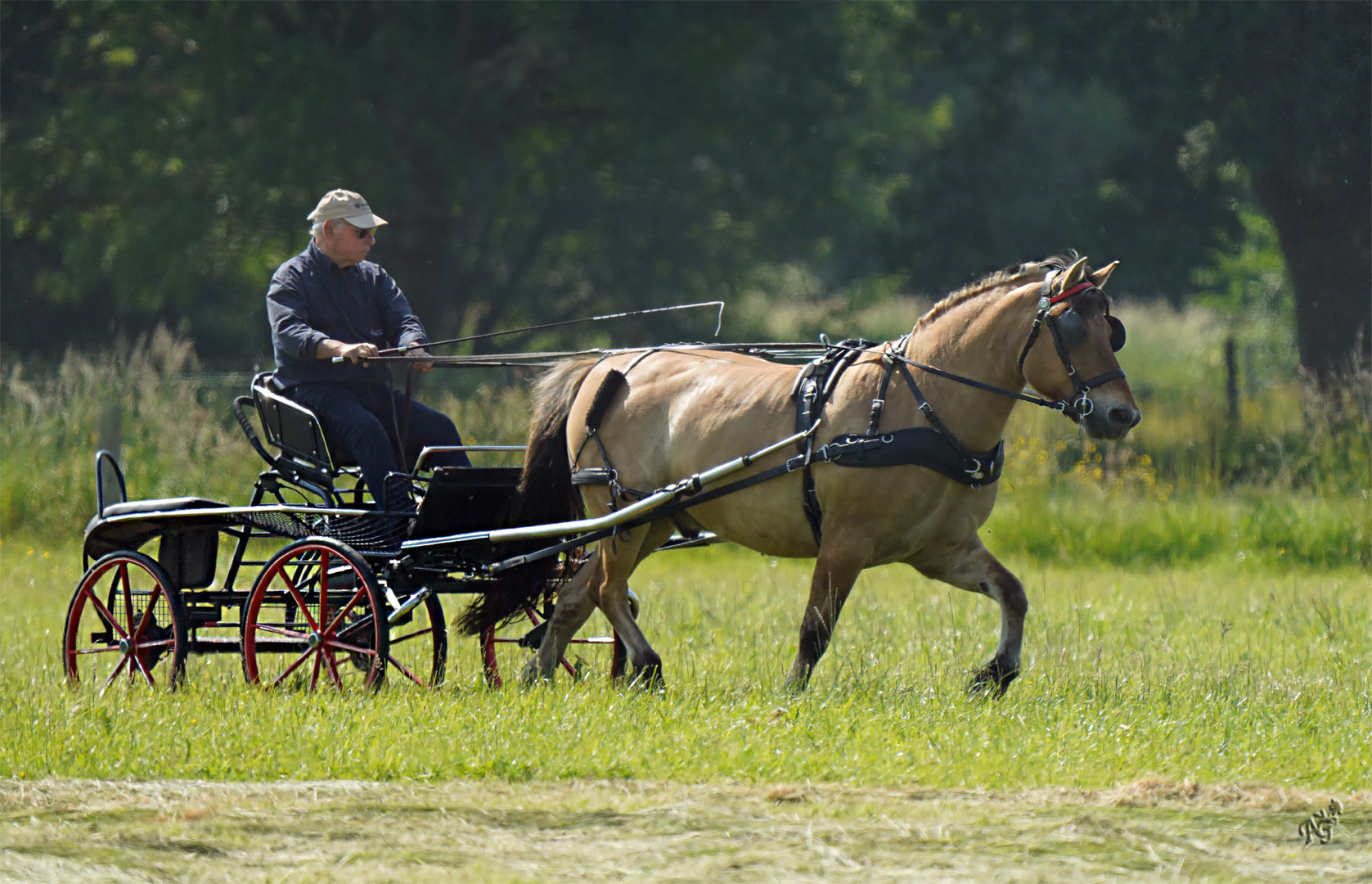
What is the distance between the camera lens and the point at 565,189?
2938 cm

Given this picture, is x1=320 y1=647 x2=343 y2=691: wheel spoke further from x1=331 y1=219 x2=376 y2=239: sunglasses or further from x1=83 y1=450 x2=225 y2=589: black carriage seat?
x1=331 y1=219 x2=376 y2=239: sunglasses

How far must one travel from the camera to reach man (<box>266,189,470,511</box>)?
7742mm

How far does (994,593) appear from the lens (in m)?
7.32

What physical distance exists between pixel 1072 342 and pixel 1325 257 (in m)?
13.5

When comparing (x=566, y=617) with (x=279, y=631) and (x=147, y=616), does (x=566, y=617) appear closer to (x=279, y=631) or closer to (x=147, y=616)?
(x=279, y=631)

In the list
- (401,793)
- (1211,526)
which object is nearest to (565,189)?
(1211,526)

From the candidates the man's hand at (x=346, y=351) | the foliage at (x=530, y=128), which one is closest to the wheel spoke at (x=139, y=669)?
the man's hand at (x=346, y=351)

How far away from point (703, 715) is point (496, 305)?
23.5 m

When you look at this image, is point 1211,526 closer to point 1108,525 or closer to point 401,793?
point 1108,525

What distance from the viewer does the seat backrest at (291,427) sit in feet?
25.2

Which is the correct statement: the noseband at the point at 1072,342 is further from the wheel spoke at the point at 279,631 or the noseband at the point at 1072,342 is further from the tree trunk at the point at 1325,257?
the tree trunk at the point at 1325,257

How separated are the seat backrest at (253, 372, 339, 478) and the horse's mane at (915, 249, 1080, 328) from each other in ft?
8.87

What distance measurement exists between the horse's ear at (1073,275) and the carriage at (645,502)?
0.01 m
